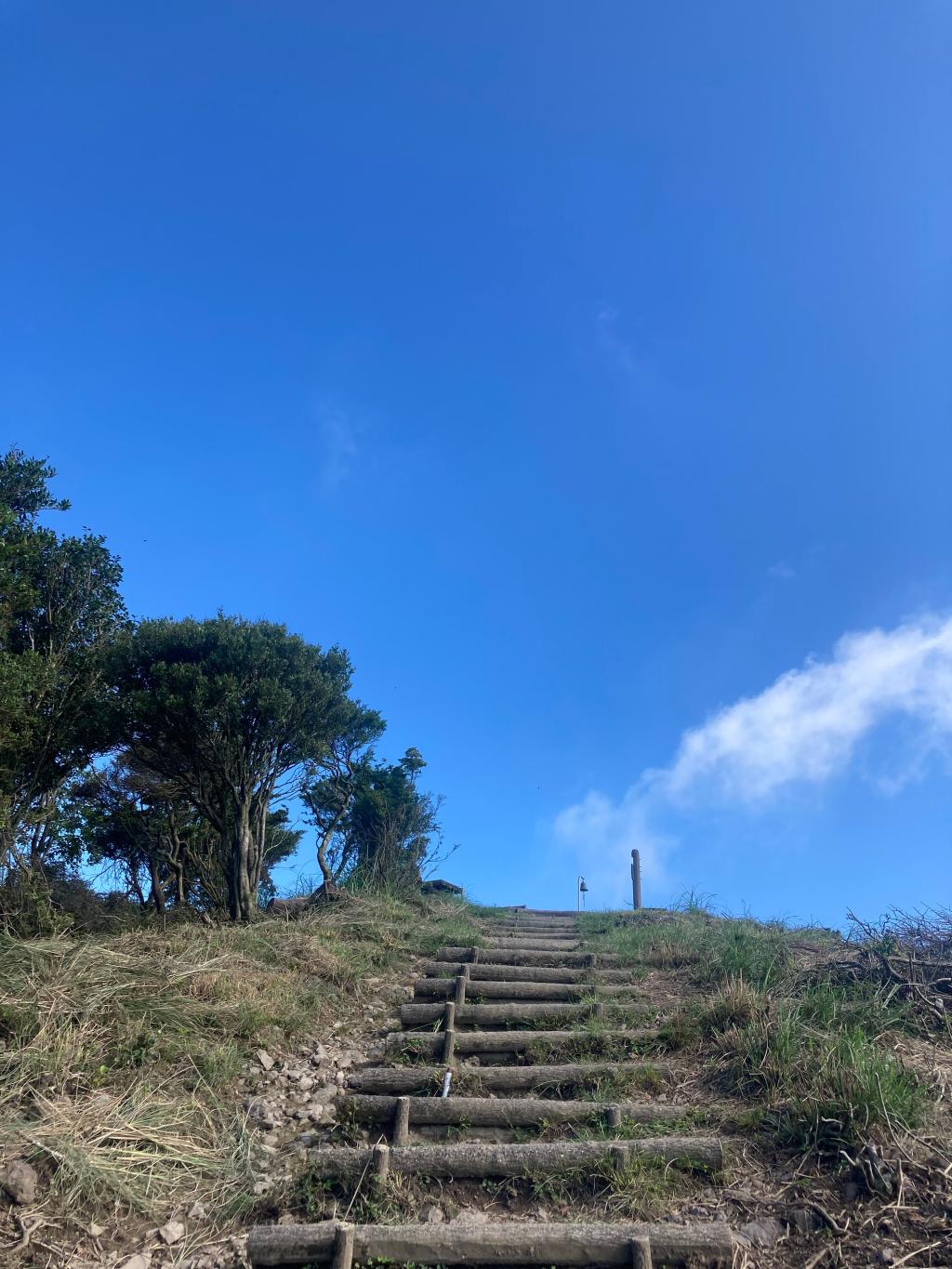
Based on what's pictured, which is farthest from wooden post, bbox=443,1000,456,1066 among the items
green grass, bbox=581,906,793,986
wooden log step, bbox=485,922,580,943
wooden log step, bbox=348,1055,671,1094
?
wooden log step, bbox=485,922,580,943

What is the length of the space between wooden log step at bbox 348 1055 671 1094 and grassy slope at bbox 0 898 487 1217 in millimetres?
912

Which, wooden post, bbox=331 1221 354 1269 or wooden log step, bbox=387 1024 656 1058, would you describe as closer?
wooden post, bbox=331 1221 354 1269

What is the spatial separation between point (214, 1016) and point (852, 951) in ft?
17.0

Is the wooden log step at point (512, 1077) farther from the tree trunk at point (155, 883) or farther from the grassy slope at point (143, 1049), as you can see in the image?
the tree trunk at point (155, 883)

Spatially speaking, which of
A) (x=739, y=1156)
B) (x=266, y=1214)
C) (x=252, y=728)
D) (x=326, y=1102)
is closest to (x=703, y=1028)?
(x=739, y=1156)

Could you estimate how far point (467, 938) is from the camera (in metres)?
9.73

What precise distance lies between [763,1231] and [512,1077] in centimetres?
213

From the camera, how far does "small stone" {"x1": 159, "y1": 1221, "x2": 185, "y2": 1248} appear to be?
407cm

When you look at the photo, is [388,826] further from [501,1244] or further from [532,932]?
[501,1244]

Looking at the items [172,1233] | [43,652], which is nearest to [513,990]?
[172,1233]

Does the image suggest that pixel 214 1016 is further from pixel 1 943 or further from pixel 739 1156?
pixel 739 1156

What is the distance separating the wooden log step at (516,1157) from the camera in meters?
4.59

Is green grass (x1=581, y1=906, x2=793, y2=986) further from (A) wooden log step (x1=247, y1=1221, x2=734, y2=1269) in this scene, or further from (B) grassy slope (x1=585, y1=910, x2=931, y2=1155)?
(A) wooden log step (x1=247, y1=1221, x2=734, y2=1269)

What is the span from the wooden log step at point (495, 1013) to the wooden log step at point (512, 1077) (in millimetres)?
1091
